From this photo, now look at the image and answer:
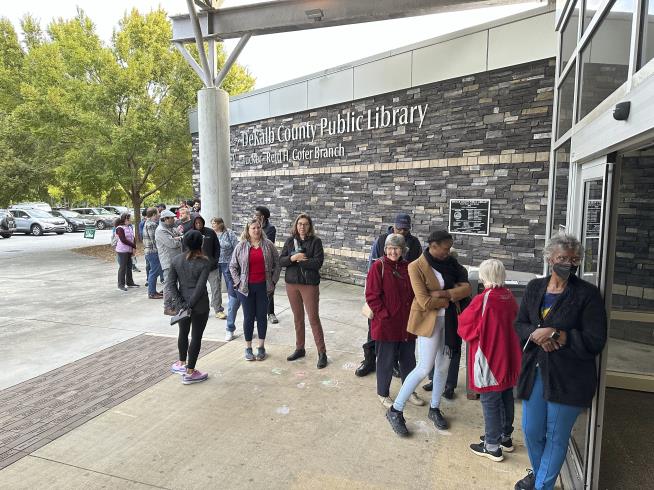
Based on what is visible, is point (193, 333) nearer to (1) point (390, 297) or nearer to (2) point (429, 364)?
(1) point (390, 297)

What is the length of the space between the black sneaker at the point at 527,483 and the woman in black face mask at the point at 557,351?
90 mm

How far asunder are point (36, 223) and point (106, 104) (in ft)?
45.7

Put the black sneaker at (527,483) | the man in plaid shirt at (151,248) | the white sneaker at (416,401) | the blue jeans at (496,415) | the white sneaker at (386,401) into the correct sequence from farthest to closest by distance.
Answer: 1. the man in plaid shirt at (151,248)
2. the white sneaker at (416,401)
3. the white sneaker at (386,401)
4. the blue jeans at (496,415)
5. the black sneaker at (527,483)

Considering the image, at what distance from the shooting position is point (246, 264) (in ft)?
17.1

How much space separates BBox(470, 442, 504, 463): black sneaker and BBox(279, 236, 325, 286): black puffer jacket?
2.40 metres

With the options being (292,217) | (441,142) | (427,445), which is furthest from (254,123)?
(427,445)

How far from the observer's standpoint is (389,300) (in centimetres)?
394

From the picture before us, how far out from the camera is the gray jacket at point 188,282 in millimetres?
4660

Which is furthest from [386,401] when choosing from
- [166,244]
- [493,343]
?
[166,244]

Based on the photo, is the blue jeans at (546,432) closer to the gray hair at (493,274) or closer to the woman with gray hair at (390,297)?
the gray hair at (493,274)

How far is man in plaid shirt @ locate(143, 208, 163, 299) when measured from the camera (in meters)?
8.70

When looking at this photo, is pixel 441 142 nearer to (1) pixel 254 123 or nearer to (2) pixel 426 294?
(2) pixel 426 294

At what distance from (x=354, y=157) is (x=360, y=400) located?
5924 mm

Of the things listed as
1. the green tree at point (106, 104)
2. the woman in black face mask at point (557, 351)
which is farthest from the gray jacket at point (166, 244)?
the green tree at point (106, 104)
